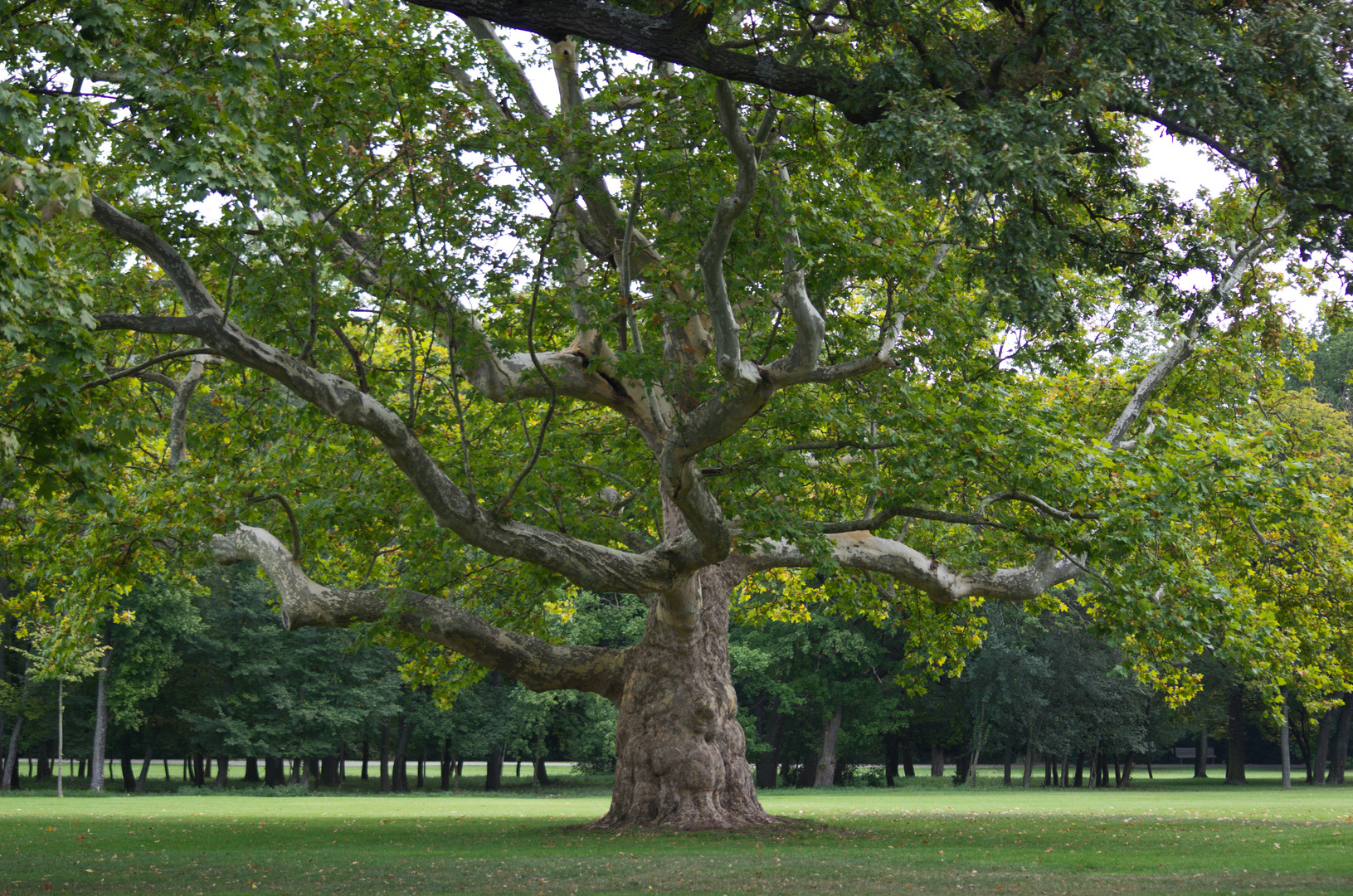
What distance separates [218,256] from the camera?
12.5 meters

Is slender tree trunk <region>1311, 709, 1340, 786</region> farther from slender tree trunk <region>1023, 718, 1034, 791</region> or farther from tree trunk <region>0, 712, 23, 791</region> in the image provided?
tree trunk <region>0, 712, 23, 791</region>

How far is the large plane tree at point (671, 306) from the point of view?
25.1ft

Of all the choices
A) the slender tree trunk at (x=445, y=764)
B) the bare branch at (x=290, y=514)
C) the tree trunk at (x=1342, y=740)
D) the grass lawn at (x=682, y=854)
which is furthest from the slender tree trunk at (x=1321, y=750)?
the bare branch at (x=290, y=514)

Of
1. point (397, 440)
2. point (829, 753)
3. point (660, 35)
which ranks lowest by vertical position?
point (829, 753)

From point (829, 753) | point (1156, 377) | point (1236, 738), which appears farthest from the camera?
point (1236, 738)

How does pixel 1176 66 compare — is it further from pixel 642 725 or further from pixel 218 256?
pixel 642 725

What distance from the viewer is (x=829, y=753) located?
48750mm

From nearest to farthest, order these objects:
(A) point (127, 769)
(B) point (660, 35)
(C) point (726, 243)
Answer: (B) point (660, 35) < (C) point (726, 243) < (A) point (127, 769)

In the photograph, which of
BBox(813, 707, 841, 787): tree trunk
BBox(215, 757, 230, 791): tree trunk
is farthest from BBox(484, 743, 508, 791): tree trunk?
BBox(813, 707, 841, 787): tree trunk

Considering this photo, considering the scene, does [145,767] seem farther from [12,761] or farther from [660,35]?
[660,35]

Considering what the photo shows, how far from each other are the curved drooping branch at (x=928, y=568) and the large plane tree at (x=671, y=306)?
0.22 feet

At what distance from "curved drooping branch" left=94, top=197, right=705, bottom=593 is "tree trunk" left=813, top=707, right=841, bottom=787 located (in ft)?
117

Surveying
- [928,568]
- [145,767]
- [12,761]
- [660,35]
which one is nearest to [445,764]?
[145,767]

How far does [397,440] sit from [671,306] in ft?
11.2
